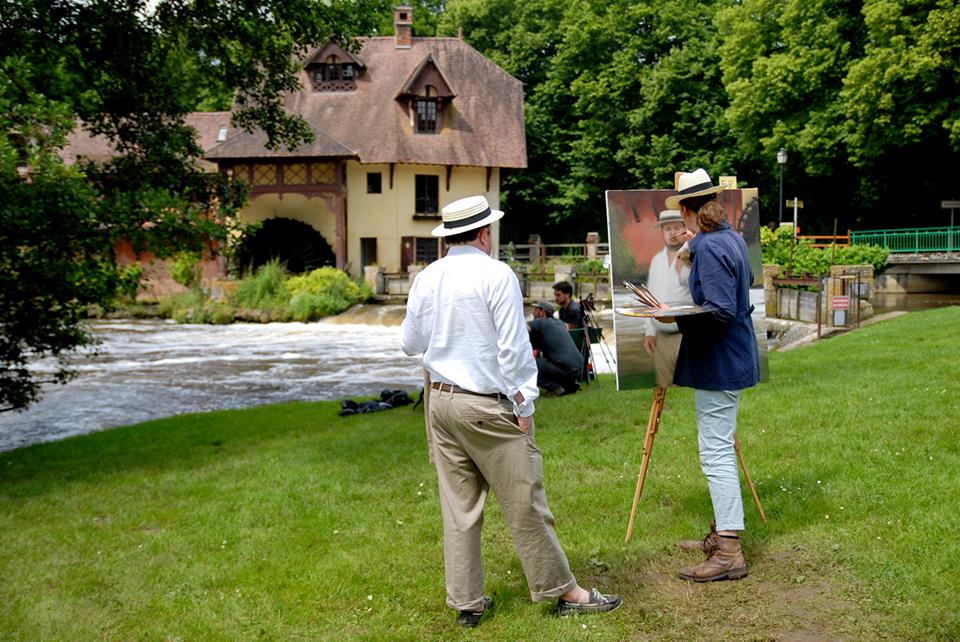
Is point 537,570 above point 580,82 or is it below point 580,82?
below

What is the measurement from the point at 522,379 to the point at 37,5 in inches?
337

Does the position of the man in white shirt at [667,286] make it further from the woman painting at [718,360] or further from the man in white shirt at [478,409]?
the man in white shirt at [478,409]

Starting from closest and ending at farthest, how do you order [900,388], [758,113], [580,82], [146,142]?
[900,388], [146,142], [758,113], [580,82]

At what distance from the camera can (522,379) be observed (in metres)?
4.18

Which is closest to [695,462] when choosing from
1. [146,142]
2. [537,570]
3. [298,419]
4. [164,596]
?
[537,570]

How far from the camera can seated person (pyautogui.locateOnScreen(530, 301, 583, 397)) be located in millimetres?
11484

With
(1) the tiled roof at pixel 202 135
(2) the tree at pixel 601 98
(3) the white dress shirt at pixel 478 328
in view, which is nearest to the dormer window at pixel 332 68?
(1) the tiled roof at pixel 202 135

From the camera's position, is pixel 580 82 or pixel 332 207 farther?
pixel 580 82

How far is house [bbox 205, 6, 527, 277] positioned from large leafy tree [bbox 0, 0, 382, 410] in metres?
23.7

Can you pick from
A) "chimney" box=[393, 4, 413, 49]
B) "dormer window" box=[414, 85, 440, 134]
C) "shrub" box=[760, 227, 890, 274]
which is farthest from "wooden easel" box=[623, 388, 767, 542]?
"chimney" box=[393, 4, 413, 49]

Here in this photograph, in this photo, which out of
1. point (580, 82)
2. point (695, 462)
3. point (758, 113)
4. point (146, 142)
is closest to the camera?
point (695, 462)

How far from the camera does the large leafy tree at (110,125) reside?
29.1 feet

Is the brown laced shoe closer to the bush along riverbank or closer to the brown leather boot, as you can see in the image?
the brown leather boot

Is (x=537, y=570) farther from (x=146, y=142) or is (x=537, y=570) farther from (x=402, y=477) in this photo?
(x=146, y=142)
